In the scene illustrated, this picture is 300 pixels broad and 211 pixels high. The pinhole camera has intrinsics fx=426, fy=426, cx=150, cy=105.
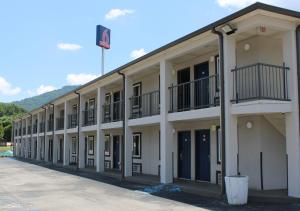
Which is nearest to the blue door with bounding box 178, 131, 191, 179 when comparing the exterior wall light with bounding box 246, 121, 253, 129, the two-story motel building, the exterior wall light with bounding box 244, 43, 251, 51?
the two-story motel building

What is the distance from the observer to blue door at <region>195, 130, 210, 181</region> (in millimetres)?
17172

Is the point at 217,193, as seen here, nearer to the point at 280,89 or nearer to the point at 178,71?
the point at 280,89

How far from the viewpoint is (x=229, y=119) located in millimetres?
13203

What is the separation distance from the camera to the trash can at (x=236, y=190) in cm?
1180

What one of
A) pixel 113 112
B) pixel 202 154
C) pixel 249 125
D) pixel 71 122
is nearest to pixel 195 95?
pixel 202 154

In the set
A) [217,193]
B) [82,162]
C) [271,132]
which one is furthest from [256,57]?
[82,162]

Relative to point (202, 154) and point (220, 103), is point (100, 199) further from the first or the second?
point (202, 154)

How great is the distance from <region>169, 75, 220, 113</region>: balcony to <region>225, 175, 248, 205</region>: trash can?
415 cm

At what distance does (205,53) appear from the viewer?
16844 mm

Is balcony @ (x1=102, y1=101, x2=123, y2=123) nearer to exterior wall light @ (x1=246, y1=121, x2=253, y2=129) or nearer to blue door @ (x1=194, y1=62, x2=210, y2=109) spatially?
blue door @ (x1=194, y1=62, x2=210, y2=109)

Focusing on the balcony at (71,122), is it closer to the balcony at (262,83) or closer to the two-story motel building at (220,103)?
the two-story motel building at (220,103)

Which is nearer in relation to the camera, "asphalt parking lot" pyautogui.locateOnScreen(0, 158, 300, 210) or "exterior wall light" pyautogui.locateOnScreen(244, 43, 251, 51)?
"asphalt parking lot" pyautogui.locateOnScreen(0, 158, 300, 210)

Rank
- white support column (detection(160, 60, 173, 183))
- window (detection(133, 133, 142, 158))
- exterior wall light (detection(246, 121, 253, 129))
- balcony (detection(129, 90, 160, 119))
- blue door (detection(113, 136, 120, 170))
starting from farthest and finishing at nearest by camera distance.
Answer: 1. blue door (detection(113, 136, 120, 170))
2. window (detection(133, 133, 142, 158))
3. balcony (detection(129, 90, 160, 119))
4. white support column (detection(160, 60, 173, 183))
5. exterior wall light (detection(246, 121, 253, 129))

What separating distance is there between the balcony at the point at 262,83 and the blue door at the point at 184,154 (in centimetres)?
478
